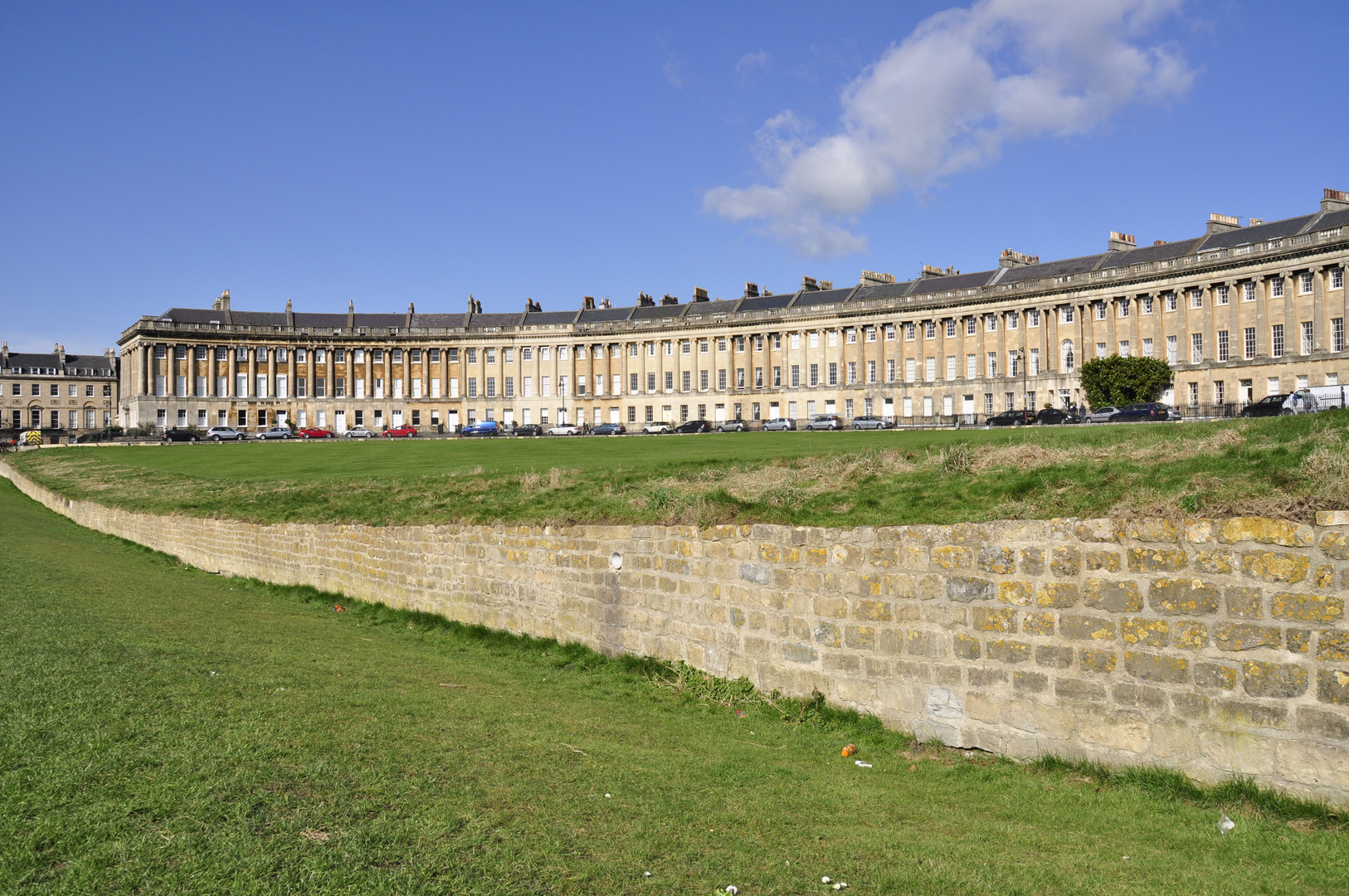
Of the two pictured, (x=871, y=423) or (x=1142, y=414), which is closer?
(x=1142, y=414)

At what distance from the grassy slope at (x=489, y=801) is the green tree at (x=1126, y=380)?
232ft

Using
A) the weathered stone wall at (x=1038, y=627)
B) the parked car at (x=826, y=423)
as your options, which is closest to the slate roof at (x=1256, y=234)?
the parked car at (x=826, y=423)

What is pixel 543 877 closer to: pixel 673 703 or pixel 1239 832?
pixel 1239 832

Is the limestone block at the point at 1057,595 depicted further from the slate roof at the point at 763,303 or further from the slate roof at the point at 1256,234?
the slate roof at the point at 763,303

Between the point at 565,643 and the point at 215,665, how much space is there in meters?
5.03

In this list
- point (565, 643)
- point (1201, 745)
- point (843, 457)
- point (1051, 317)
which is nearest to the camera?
point (1201, 745)

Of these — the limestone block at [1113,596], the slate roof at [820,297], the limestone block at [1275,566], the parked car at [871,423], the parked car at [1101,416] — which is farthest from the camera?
the slate roof at [820,297]

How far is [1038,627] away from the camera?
7.48m

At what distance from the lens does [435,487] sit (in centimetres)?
1980

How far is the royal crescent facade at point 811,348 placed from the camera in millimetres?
69875

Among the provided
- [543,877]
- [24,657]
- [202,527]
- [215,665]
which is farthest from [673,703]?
[202,527]

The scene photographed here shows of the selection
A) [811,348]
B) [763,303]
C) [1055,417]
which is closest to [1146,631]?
[1055,417]

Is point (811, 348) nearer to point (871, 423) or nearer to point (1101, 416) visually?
point (871, 423)

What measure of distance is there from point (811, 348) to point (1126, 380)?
117ft
